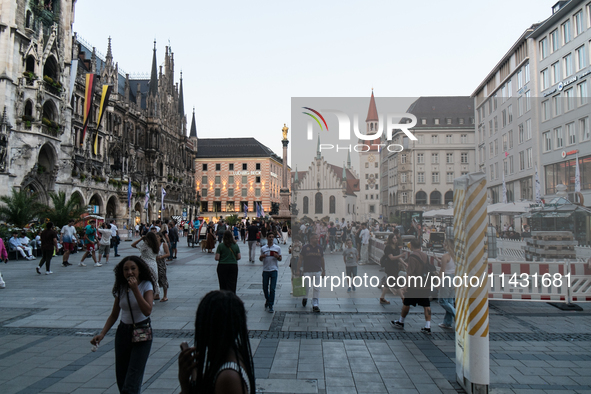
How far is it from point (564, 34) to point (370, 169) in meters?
34.0

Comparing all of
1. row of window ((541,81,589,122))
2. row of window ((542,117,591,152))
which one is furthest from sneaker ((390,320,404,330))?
row of window ((541,81,589,122))

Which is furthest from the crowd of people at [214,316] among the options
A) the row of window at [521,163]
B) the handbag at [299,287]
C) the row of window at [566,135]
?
the row of window at [521,163]

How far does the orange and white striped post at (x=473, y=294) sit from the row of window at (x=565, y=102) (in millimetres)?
31874

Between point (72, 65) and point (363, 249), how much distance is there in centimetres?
3577

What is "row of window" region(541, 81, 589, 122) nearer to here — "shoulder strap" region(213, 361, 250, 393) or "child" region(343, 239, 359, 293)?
"child" region(343, 239, 359, 293)

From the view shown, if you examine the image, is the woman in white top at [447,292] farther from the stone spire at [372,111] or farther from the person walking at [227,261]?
the person walking at [227,261]

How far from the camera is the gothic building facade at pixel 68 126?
1258 inches

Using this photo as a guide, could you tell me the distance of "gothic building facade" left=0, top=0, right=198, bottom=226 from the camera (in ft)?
105

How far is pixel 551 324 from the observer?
8.43m

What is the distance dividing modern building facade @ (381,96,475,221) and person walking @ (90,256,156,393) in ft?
18.4

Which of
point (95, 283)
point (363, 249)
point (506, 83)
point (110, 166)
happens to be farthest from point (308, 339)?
point (110, 166)

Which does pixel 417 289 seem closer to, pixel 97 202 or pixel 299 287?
pixel 299 287

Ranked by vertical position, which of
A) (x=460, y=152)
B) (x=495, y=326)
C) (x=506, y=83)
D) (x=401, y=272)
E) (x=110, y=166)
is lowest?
(x=495, y=326)

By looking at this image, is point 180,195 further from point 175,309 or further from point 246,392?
point 246,392
